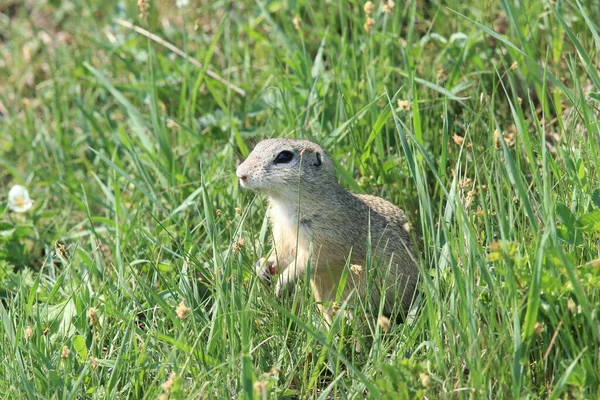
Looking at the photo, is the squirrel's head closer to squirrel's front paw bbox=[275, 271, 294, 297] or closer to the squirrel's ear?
the squirrel's ear

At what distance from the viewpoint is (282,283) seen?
4090 millimetres

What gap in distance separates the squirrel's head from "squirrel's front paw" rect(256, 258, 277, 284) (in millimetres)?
323

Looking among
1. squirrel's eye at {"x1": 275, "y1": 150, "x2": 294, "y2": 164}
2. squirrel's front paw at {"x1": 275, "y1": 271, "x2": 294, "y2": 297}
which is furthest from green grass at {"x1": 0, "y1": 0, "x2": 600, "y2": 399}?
squirrel's eye at {"x1": 275, "y1": 150, "x2": 294, "y2": 164}

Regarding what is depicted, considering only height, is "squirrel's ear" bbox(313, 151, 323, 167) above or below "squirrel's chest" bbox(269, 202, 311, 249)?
above

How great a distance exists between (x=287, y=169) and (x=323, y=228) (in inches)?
13.3

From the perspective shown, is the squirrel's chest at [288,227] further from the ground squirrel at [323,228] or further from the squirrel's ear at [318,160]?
the squirrel's ear at [318,160]

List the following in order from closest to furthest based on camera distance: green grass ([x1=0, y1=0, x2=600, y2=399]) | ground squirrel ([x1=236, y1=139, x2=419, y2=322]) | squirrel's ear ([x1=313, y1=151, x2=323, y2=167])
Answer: green grass ([x1=0, y1=0, x2=600, y2=399])
ground squirrel ([x1=236, y1=139, x2=419, y2=322])
squirrel's ear ([x1=313, y1=151, x2=323, y2=167])

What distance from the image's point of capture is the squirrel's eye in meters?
4.16

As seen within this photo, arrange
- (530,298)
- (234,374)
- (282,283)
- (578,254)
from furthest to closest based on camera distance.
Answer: (282,283) → (578,254) → (234,374) → (530,298)

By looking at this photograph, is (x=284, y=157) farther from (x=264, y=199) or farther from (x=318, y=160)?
(x=264, y=199)

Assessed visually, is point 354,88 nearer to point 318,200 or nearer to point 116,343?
point 318,200

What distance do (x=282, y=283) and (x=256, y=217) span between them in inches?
29.7

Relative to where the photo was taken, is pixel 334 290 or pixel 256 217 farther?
pixel 256 217

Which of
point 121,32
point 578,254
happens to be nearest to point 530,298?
point 578,254
